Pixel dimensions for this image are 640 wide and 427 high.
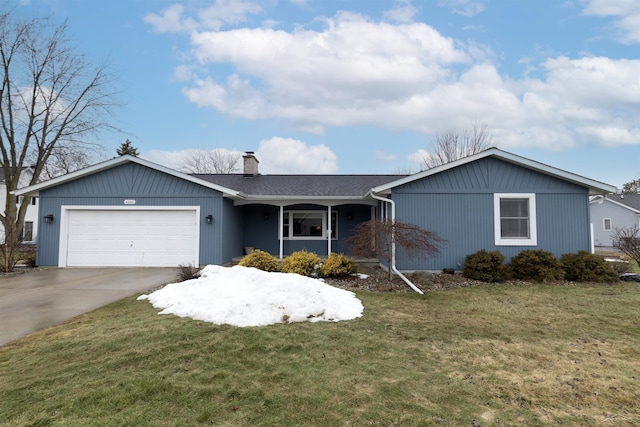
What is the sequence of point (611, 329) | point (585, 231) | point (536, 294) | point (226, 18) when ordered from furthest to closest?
point (226, 18), point (585, 231), point (536, 294), point (611, 329)

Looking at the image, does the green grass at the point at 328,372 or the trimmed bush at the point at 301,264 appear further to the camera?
the trimmed bush at the point at 301,264

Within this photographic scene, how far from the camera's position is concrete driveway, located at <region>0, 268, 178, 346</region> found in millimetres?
5316

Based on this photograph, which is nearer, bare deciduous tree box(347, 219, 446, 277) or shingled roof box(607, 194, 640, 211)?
bare deciduous tree box(347, 219, 446, 277)

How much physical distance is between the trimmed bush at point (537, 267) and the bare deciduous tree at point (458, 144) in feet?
58.7

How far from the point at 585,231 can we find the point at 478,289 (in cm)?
448

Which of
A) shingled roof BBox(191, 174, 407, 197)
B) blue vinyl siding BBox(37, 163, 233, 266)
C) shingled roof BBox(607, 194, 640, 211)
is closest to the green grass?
blue vinyl siding BBox(37, 163, 233, 266)

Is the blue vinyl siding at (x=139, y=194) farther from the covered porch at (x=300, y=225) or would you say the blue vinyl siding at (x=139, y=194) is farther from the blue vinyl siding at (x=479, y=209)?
the blue vinyl siding at (x=479, y=209)

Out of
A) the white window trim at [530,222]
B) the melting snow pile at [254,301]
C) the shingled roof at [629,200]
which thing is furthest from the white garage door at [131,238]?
the shingled roof at [629,200]

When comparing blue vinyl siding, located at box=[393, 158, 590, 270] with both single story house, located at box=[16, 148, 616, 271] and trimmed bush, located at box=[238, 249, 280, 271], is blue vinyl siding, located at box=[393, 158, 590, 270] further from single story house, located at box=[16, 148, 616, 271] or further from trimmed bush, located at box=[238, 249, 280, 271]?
trimmed bush, located at box=[238, 249, 280, 271]

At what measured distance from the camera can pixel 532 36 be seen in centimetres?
1141

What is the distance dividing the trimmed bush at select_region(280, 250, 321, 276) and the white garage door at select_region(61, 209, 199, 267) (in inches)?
145

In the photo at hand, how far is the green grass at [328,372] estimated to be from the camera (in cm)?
271

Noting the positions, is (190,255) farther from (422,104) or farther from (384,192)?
(422,104)

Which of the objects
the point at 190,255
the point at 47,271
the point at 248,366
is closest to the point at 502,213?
the point at 248,366
